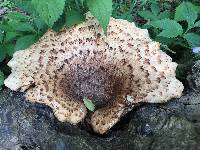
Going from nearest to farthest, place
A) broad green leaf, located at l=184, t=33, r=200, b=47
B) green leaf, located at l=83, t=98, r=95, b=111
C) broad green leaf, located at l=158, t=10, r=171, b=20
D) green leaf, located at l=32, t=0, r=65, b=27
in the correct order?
green leaf, located at l=32, t=0, r=65, b=27, green leaf, located at l=83, t=98, r=95, b=111, broad green leaf, located at l=184, t=33, r=200, b=47, broad green leaf, located at l=158, t=10, r=171, b=20

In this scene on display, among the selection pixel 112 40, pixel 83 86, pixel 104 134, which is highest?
pixel 112 40

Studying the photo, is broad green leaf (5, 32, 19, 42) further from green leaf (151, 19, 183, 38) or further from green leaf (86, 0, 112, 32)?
green leaf (151, 19, 183, 38)

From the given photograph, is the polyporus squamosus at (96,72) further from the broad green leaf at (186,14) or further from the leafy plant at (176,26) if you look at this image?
the broad green leaf at (186,14)

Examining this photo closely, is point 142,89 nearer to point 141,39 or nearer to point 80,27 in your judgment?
point 141,39

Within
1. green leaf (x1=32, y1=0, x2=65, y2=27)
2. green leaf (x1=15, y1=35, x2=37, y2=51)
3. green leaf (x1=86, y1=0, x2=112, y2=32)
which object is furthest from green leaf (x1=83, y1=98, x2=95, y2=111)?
green leaf (x1=15, y1=35, x2=37, y2=51)

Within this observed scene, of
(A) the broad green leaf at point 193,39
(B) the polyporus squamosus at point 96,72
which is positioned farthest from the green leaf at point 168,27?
(B) the polyporus squamosus at point 96,72

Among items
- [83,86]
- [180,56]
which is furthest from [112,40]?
[180,56]
